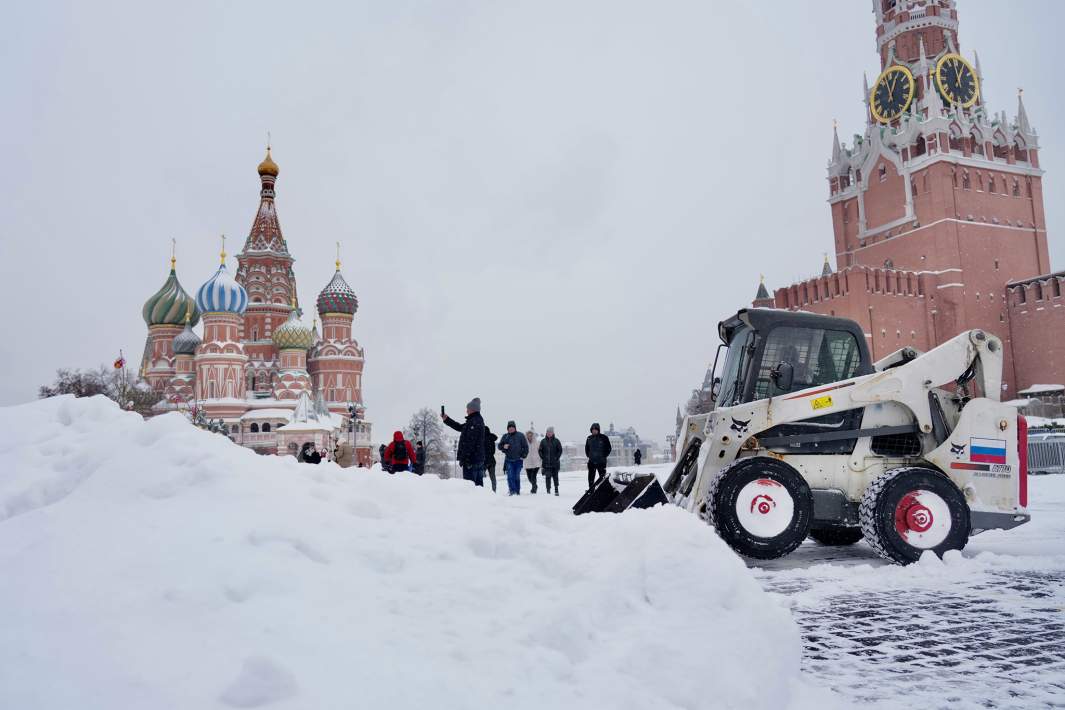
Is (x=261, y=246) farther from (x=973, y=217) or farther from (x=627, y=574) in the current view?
(x=627, y=574)

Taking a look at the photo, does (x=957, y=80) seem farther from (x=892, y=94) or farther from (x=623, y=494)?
(x=623, y=494)

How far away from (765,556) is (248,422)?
52.0m

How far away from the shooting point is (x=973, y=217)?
54938mm

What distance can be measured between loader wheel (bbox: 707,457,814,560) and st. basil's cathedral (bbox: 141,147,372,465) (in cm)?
4383

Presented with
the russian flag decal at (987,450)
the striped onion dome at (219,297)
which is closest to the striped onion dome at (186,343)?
the striped onion dome at (219,297)

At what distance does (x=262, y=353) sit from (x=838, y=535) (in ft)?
192

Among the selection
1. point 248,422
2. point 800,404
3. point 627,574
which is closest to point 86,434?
point 627,574

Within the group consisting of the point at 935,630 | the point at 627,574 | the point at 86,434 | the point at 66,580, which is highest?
the point at 86,434

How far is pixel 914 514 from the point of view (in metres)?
7.00

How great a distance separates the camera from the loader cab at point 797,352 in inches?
306

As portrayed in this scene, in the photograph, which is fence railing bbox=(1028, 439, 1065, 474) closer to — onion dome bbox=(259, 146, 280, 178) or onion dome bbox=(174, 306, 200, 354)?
onion dome bbox=(174, 306, 200, 354)

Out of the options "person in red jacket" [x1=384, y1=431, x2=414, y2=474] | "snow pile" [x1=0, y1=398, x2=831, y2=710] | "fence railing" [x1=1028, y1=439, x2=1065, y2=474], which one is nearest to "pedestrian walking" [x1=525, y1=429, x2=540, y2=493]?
"person in red jacket" [x1=384, y1=431, x2=414, y2=474]

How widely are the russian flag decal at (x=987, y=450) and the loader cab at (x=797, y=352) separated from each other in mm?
1249

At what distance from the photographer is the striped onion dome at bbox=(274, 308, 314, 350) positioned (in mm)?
59250
